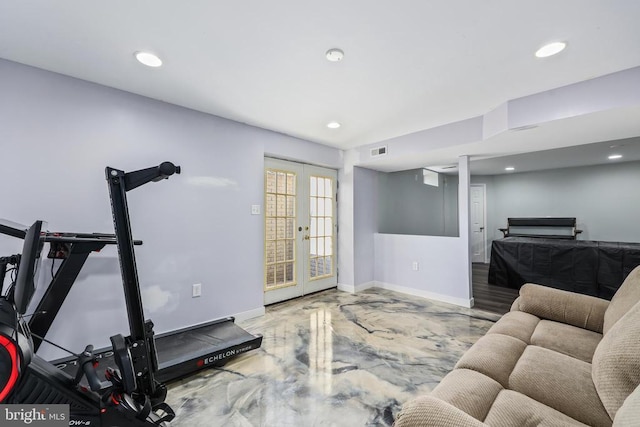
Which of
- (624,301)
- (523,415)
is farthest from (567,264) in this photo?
(523,415)

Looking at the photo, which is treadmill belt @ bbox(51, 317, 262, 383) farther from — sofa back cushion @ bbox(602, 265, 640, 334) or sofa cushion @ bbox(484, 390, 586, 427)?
sofa back cushion @ bbox(602, 265, 640, 334)

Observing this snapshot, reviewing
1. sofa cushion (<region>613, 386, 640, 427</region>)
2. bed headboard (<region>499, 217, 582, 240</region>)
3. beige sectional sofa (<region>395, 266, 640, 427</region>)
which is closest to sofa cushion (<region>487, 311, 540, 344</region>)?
beige sectional sofa (<region>395, 266, 640, 427</region>)

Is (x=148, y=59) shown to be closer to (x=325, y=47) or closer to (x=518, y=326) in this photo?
(x=325, y=47)

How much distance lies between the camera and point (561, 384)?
1.18 meters

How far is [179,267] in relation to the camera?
2723 mm

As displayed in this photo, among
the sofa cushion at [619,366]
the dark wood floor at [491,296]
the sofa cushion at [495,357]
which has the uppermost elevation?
the sofa cushion at [619,366]

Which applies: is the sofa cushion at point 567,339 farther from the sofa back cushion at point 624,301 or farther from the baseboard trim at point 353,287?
the baseboard trim at point 353,287

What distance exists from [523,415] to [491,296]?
144 inches

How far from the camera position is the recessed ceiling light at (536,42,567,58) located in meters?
1.81

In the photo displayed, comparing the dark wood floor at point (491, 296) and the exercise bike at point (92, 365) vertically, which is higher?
the exercise bike at point (92, 365)

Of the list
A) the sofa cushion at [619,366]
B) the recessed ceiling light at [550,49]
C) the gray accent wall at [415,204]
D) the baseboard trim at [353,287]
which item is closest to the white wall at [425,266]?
the baseboard trim at [353,287]

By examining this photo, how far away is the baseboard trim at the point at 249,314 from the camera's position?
3.15 meters

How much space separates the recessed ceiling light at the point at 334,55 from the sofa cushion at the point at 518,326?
7.02ft

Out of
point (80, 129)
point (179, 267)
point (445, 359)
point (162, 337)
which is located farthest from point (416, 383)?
point (80, 129)
